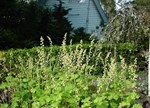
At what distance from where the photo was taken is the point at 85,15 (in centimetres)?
2764

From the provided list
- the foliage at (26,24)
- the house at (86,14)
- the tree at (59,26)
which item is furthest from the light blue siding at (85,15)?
the foliage at (26,24)

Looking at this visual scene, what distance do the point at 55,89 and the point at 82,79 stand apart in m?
0.41

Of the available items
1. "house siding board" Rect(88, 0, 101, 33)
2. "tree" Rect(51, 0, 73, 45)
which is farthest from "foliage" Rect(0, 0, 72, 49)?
"house siding board" Rect(88, 0, 101, 33)

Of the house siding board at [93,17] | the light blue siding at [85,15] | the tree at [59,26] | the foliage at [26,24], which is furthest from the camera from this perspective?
the house siding board at [93,17]

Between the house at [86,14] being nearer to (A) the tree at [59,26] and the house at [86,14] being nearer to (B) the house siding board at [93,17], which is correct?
(B) the house siding board at [93,17]

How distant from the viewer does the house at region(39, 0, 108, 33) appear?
27.1 metres

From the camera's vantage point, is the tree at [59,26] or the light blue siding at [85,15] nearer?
the tree at [59,26]

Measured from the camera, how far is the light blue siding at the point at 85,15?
27.0 metres

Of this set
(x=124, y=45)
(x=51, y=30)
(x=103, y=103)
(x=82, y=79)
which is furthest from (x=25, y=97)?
(x=51, y=30)

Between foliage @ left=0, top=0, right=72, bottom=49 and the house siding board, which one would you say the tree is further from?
the house siding board

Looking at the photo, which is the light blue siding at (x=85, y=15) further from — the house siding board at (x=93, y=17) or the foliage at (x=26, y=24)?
the foliage at (x=26, y=24)

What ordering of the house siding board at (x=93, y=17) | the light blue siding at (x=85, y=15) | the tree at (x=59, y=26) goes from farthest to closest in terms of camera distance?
the house siding board at (x=93, y=17) < the light blue siding at (x=85, y=15) < the tree at (x=59, y=26)

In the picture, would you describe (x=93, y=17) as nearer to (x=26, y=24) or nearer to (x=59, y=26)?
(x=59, y=26)

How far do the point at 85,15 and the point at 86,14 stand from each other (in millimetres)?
119
